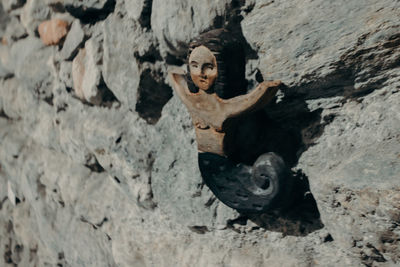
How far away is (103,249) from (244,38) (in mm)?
818

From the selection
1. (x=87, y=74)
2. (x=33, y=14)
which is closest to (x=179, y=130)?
(x=87, y=74)

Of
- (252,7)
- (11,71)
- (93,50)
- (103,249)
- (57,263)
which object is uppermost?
(252,7)

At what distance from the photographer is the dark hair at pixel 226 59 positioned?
0.73 meters

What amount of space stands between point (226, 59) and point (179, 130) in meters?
0.28

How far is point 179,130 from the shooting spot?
38.3 inches

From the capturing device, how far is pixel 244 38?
80cm

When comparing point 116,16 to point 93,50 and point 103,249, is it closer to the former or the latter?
point 93,50

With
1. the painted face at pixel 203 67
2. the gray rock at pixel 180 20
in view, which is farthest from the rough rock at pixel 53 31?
the painted face at pixel 203 67

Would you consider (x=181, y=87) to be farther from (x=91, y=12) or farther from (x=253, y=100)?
(x=91, y=12)

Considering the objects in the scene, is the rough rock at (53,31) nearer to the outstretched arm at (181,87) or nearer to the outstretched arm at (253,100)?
the outstretched arm at (181,87)

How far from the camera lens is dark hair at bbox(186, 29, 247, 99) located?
2.40 feet

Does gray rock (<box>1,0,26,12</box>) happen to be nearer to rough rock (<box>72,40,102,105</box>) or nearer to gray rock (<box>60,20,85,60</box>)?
gray rock (<box>60,20,85,60</box>)

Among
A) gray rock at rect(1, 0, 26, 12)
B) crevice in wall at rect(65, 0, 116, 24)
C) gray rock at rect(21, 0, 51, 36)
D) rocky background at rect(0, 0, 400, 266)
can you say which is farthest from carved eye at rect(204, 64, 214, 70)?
gray rock at rect(1, 0, 26, 12)

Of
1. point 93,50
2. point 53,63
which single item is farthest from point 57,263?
point 93,50
